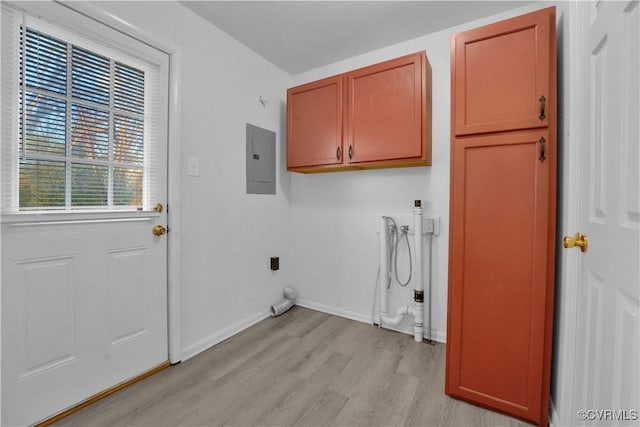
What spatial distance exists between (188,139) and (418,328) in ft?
7.66

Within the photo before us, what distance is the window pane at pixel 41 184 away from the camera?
1.30m

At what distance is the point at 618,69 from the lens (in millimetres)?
810

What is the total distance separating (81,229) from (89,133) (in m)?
0.54

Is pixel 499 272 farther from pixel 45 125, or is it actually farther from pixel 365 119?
pixel 45 125

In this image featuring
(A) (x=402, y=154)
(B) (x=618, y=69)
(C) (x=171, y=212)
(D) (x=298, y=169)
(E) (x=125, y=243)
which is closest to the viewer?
(B) (x=618, y=69)

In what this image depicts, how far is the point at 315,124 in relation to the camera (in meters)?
2.48

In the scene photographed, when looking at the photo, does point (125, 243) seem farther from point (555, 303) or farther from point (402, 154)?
point (555, 303)

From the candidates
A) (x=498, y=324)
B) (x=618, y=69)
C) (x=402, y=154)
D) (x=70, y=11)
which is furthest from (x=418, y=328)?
(x=70, y=11)

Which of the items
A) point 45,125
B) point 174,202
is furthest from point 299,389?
point 45,125

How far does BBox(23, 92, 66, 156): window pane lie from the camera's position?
131 cm

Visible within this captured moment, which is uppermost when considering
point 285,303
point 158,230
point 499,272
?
point 158,230

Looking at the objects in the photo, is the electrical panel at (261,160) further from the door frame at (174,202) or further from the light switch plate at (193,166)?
the door frame at (174,202)

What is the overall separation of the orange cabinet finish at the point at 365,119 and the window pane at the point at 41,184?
1653 millimetres

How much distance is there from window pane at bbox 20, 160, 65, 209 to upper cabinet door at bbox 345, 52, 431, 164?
1868 millimetres
